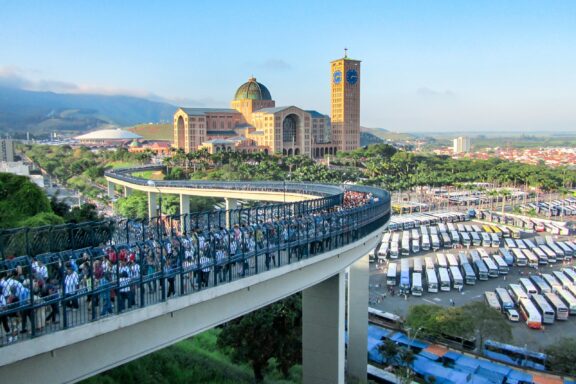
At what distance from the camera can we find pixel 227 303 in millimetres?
13453

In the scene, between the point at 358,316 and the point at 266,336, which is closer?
the point at 266,336

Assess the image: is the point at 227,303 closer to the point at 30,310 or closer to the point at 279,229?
the point at 279,229

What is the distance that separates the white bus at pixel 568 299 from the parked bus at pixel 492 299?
16.3 feet

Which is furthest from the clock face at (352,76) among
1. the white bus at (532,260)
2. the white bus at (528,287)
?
the white bus at (528,287)

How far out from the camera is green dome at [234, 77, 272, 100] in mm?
116188

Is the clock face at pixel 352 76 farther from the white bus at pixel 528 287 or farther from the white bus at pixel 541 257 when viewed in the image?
the white bus at pixel 528 287

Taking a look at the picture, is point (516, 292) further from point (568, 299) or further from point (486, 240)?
point (486, 240)

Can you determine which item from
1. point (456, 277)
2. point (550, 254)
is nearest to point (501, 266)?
point (456, 277)

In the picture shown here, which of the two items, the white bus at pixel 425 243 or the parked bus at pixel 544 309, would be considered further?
the white bus at pixel 425 243

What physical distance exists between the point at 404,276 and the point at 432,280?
2.31 meters

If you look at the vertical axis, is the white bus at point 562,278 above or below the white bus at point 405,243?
below

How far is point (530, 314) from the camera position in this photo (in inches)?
1345

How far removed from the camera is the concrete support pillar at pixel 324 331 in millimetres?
18719

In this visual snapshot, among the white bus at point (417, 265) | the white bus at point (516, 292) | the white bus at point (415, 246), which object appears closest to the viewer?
the white bus at point (516, 292)
